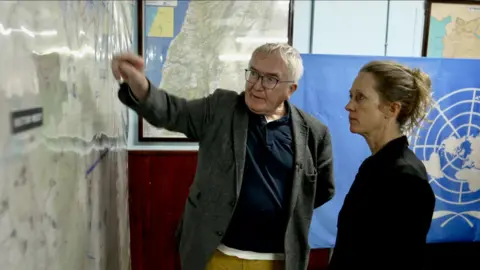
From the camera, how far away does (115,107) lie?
1.43 metres

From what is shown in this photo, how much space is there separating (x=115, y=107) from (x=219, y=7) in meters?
1.02

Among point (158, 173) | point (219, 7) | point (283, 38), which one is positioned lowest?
point (158, 173)

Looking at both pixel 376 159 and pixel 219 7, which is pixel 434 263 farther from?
pixel 219 7

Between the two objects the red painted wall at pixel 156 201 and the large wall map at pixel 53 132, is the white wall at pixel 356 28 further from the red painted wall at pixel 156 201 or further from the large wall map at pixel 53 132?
the large wall map at pixel 53 132

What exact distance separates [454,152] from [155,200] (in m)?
1.66

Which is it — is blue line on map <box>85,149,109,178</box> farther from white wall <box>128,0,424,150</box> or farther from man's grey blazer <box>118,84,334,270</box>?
white wall <box>128,0,424,150</box>

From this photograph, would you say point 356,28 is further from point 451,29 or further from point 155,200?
point 155,200

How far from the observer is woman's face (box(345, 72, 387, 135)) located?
1.19 m

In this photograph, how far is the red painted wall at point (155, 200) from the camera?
→ 223 centimetres

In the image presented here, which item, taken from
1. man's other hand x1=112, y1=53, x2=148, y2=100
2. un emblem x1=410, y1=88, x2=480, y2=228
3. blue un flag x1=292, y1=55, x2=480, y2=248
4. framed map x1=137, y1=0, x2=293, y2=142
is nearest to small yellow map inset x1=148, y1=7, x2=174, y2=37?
framed map x1=137, y1=0, x2=293, y2=142

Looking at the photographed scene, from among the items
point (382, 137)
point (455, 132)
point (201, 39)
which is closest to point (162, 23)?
point (201, 39)

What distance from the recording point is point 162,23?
217 cm

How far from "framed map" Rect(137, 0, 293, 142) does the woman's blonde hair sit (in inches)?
45.0

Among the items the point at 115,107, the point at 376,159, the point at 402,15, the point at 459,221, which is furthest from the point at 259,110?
the point at 459,221
